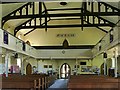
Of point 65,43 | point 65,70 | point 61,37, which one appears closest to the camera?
point 65,43

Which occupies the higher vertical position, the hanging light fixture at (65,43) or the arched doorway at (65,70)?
the hanging light fixture at (65,43)

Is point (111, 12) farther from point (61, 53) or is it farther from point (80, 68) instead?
point (80, 68)

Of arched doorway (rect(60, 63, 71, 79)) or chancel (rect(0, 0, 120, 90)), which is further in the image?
arched doorway (rect(60, 63, 71, 79))

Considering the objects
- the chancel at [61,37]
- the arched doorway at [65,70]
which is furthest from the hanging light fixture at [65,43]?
the arched doorway at [65,70]

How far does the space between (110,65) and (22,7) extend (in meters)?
11.1

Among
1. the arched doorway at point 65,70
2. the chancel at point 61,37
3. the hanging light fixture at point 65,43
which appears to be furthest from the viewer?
the arched doorway at point 65,70

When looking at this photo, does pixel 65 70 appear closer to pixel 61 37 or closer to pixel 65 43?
pixel 65 43

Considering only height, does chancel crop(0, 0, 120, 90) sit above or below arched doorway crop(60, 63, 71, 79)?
above

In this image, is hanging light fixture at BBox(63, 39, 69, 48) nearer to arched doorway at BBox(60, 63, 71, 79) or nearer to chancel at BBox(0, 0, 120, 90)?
chancel at BBox(0, 0, 120, 90)

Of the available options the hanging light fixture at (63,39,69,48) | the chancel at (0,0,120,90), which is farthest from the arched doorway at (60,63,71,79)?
the hanging light fixture at (63,39,69,48)

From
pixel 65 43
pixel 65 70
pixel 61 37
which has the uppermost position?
pixel 61 37

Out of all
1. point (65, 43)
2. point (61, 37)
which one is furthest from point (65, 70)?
point (61, 37)

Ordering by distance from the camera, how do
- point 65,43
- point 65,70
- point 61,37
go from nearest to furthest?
point 65,43 → point 61,37 → point 65,70

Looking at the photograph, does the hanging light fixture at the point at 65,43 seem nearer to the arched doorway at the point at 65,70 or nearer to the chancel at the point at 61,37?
the chancel at the point at 61,37
